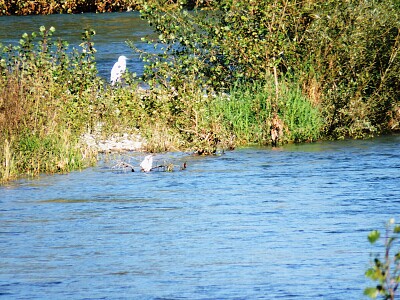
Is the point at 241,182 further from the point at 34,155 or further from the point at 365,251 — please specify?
the point at 365,251

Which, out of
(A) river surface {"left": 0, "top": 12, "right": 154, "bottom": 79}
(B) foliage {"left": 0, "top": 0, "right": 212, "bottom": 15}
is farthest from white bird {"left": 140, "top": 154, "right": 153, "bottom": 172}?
(B) foliage {"left": 0, "top": 0, "right": 212, "bottom": 15}

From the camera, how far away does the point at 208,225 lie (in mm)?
11930

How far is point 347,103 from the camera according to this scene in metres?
18.0

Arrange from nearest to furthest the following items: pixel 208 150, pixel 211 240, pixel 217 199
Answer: pixel 211 240, pixel 217 199, pixel 208 150

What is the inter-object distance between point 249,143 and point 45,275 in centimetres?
827

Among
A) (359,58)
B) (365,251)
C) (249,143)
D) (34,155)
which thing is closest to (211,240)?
(365,251)

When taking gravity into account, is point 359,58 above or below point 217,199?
above

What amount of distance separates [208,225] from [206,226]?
6cm

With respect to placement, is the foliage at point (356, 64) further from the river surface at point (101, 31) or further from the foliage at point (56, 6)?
the foliage at point (56, 6)

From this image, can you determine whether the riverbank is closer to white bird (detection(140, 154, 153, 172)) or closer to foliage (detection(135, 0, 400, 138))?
foliage (detection(135, 0, 400, 138))

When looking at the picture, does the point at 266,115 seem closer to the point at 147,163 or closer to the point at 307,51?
the point at 307,51

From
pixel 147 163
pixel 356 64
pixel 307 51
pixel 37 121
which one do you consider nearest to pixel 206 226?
pixel 147 163

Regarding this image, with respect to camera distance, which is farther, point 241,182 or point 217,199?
point 241,182

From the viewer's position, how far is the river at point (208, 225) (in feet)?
30.9
